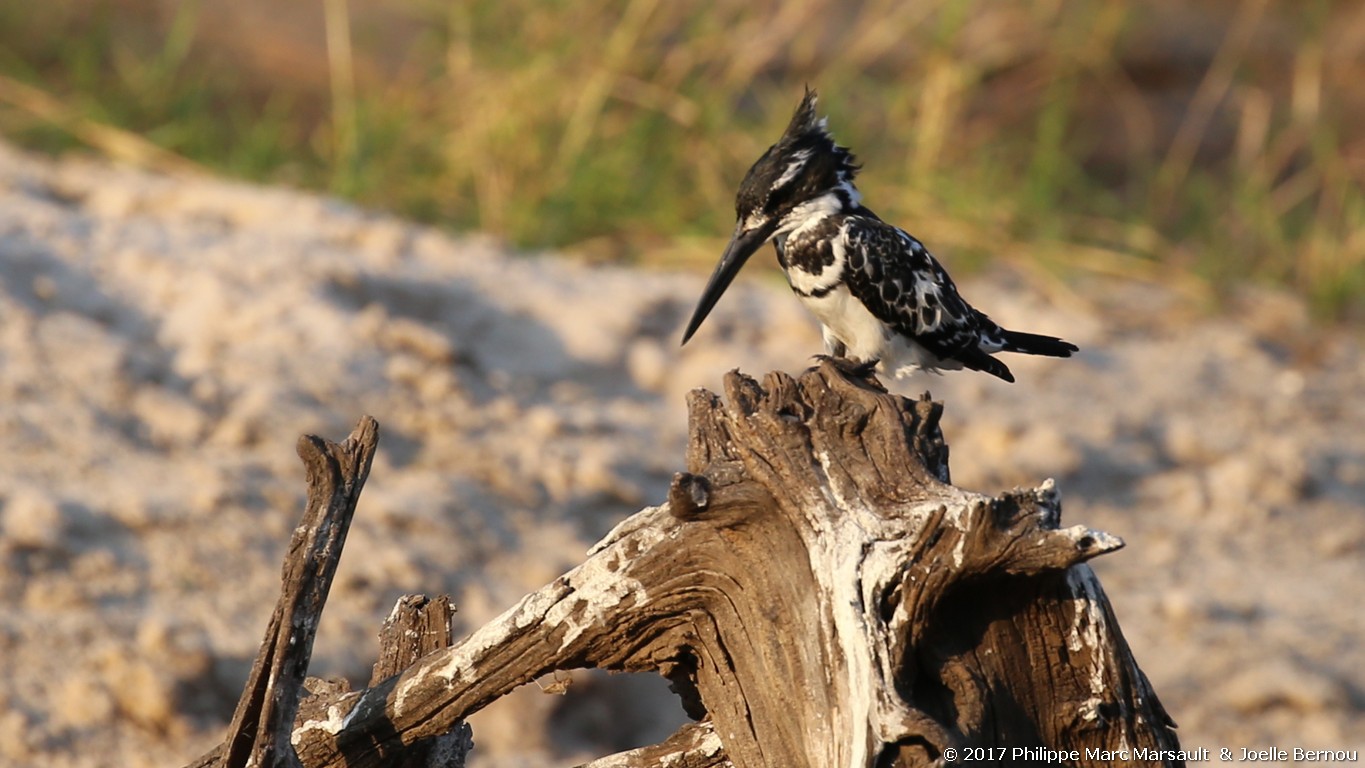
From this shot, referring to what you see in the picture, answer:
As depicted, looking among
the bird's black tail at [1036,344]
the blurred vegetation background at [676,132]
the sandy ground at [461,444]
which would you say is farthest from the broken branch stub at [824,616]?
the blurred vegetation background at [676,132]

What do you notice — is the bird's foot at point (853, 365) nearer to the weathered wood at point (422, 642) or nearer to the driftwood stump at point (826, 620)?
the driftwood stump at point (826, 620)

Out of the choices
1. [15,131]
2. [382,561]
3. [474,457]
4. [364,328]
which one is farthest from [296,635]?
[15,131]

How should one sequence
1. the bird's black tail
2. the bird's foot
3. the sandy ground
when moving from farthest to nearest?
the sandy ground
the bird's black tail
the bird's foot

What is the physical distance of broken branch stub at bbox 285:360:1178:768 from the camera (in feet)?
6.03

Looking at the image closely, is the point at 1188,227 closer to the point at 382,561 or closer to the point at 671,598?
the point at 382,561

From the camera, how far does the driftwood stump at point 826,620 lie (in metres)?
1.84

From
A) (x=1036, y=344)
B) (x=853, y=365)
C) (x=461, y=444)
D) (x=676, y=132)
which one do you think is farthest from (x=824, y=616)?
(x=676, y=132)

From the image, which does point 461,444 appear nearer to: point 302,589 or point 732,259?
point 732,259

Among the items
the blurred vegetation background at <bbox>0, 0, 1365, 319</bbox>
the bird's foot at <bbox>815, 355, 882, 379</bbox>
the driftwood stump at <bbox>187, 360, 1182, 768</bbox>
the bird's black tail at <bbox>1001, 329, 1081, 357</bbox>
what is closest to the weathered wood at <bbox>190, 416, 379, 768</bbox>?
the driftwood stump at <bbox>187, 360, 1182, 768</bbox>

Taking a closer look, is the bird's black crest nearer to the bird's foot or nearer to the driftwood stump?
the bird's foot

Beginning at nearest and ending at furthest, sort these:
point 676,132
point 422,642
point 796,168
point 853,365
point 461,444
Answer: point 422,642 < point 853,365 < point 796,168 < point 461,444 < point 676,132

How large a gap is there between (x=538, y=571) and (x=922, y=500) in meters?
2.23

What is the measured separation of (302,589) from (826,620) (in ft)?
2.18

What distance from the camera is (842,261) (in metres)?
2.99
